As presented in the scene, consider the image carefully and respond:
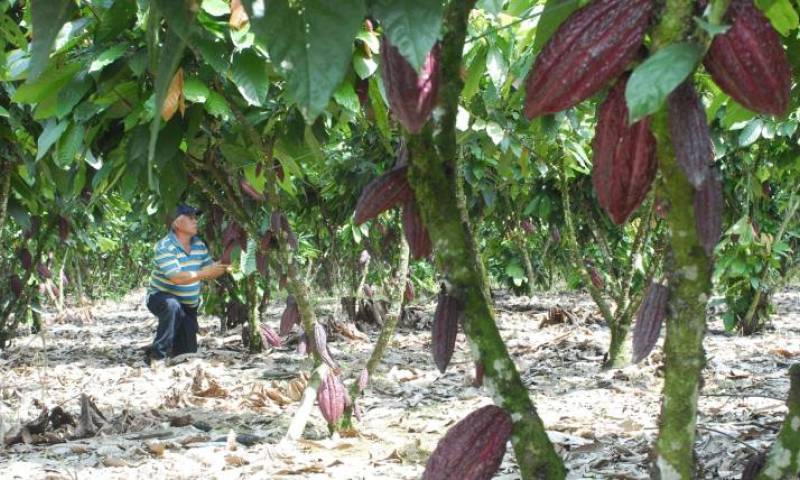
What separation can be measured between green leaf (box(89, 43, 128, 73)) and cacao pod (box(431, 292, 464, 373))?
37.3 inches

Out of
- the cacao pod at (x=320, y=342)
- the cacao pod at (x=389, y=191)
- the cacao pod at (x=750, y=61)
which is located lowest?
the cacao pod at (x=320, y=342)

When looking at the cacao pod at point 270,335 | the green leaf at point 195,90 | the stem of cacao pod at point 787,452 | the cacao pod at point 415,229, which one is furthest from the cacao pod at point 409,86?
the cacao pod at point 270,335

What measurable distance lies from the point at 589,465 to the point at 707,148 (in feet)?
4.22

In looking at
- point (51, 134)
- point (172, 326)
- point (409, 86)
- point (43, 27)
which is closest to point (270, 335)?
point (172, 326)

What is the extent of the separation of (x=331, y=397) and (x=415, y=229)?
1.21 meters

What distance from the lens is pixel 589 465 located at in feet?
→ 5.60

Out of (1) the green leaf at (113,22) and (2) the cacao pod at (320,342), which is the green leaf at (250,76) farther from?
(2) the cacao pod at (320,342)

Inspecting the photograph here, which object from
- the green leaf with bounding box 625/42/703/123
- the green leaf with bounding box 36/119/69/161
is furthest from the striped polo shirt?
the green leaf with bounding box 625/42/703/123

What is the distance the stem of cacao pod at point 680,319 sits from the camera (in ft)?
2.05

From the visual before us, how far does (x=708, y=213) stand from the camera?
0.63 meters

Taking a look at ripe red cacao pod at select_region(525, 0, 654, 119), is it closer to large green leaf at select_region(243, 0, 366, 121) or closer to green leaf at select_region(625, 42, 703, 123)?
green leaf at select_region(625, 42, 703, 123)

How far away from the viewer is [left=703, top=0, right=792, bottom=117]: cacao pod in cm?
53

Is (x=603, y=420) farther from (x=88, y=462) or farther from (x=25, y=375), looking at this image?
(x=25, y=375)

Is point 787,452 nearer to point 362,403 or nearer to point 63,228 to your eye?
point 362,403
